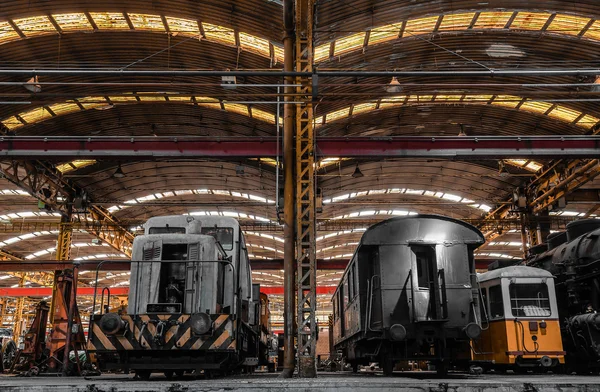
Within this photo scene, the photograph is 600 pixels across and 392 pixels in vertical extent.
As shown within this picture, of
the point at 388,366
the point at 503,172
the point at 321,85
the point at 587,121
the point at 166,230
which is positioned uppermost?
the point at 587,121

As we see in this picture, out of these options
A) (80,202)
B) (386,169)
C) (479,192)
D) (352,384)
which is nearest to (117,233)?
(80,202)

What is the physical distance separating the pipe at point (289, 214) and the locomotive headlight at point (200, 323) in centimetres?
368

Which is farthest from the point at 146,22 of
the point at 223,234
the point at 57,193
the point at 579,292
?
the point at 579,292

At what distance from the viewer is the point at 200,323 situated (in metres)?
7.13

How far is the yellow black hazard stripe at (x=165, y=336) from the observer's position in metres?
7.17

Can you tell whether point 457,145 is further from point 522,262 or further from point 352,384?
point 352,384

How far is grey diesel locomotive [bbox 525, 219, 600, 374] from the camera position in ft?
32.3

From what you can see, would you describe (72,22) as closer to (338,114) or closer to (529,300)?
(338,114)

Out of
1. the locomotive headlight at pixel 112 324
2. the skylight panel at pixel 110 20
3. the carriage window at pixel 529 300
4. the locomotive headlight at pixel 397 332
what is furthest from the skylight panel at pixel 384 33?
the locomotive headlight at pixel 112 324

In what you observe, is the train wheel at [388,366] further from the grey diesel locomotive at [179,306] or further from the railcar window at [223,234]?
the railcar window at [223,234]

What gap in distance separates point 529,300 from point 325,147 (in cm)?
686

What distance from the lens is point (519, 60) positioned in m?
16.4

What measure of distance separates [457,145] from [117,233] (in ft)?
66.2

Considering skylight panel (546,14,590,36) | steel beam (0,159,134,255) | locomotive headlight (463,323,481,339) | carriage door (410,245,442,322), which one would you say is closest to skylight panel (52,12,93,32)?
steel beam (0,159,134,255)
